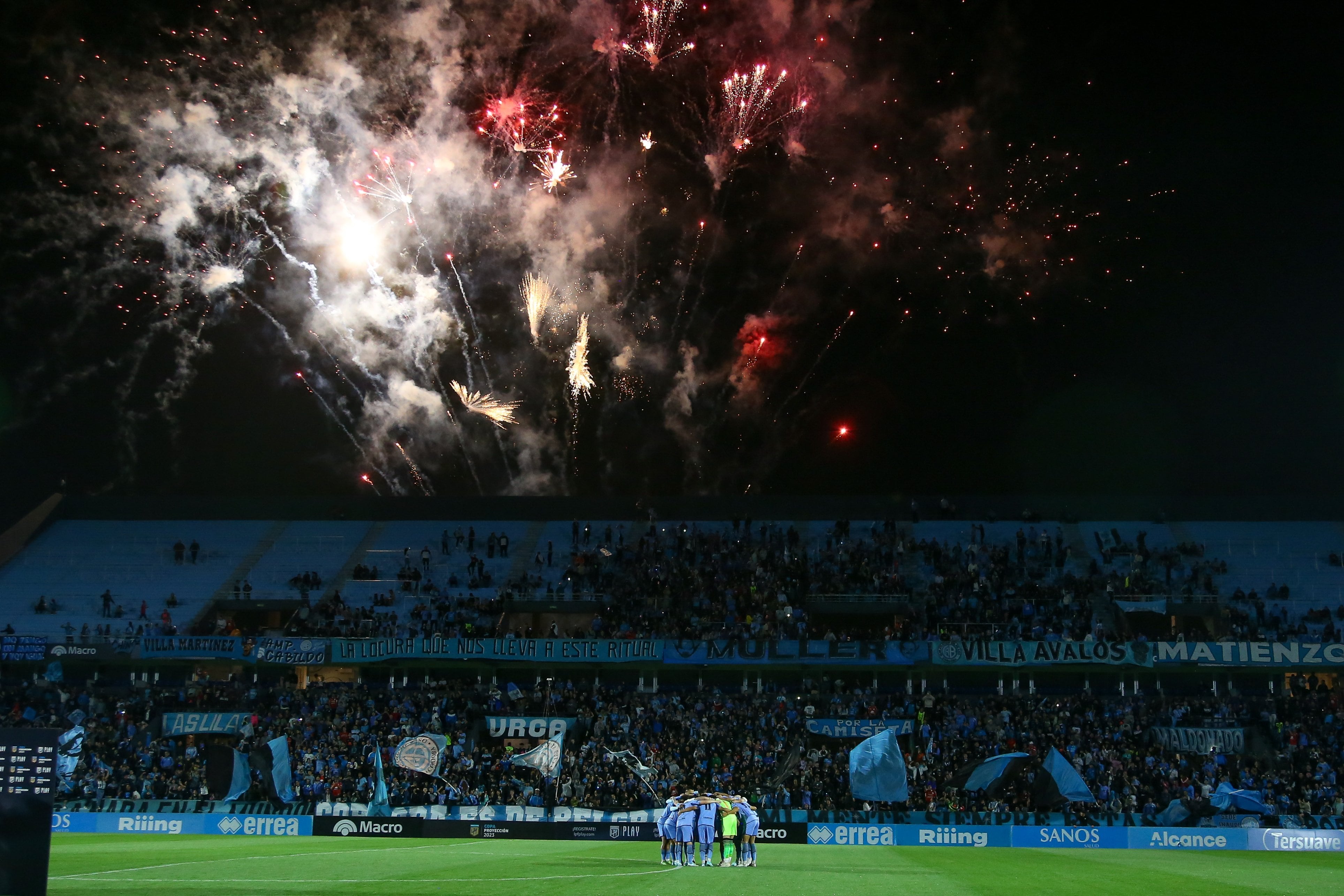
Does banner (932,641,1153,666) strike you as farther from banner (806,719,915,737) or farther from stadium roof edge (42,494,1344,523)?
stadium roof edge (42,494,1344,523)

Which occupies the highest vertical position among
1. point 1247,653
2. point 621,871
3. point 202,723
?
point 1247,653

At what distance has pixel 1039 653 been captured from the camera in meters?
48.8

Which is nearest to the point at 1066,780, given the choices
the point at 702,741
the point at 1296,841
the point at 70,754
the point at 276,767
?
the point at 1296,841

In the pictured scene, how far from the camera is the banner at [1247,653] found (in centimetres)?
4750

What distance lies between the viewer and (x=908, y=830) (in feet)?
137

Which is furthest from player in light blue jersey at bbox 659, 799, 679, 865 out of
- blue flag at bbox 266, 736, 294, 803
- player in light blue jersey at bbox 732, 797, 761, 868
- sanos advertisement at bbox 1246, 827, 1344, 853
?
sanos advertisement at bbox 1246, 827, 1344, 853

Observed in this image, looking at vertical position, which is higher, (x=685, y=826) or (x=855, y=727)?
(x=855, y=727)

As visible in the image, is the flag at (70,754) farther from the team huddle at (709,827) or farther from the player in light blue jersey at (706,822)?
the player in light blue jersey at (706,822)

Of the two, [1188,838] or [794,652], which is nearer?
[1188,838]

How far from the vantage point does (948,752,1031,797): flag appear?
141 feet

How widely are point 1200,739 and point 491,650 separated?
2900cm

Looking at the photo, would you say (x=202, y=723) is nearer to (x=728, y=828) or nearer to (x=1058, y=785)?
(x=728, y=828)

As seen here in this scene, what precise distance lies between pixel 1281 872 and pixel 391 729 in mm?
32782

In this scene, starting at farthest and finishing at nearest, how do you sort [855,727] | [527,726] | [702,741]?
[527,726]
[855,727]
[702,741]
